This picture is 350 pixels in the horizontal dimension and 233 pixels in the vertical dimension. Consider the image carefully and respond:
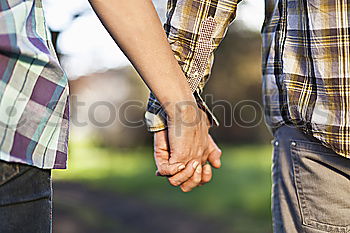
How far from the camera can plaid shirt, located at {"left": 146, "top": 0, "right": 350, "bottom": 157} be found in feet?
5.09

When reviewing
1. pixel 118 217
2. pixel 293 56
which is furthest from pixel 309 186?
pixel 118 217

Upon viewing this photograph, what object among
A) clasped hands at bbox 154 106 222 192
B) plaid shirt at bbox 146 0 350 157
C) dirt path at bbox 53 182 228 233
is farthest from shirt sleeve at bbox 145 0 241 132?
dirt path at bbox 53 182 228 233

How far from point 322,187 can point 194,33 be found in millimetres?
694

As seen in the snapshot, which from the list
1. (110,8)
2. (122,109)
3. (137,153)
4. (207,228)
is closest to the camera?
(110,8)

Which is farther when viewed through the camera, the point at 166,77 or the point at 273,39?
the point at 273,39

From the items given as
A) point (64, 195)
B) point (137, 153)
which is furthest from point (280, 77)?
point (137, 153)

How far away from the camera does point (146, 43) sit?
1493mm

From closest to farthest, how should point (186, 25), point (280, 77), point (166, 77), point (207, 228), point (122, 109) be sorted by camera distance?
point (166, 77) → point (280, 77) → point (186, 25) → point (207, 228) → point (122, 109)

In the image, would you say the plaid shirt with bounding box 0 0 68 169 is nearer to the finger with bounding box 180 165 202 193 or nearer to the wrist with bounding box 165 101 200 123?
the wrist with bounding box 165 101 200 123

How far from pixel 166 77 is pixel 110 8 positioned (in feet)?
1.03

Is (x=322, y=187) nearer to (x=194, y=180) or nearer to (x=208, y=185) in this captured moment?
(x=194, y=180)

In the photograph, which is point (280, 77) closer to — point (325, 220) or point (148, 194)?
point (325, 220)

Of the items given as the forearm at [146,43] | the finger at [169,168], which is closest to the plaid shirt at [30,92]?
the forearm at [146,43]

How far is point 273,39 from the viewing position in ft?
5.87
